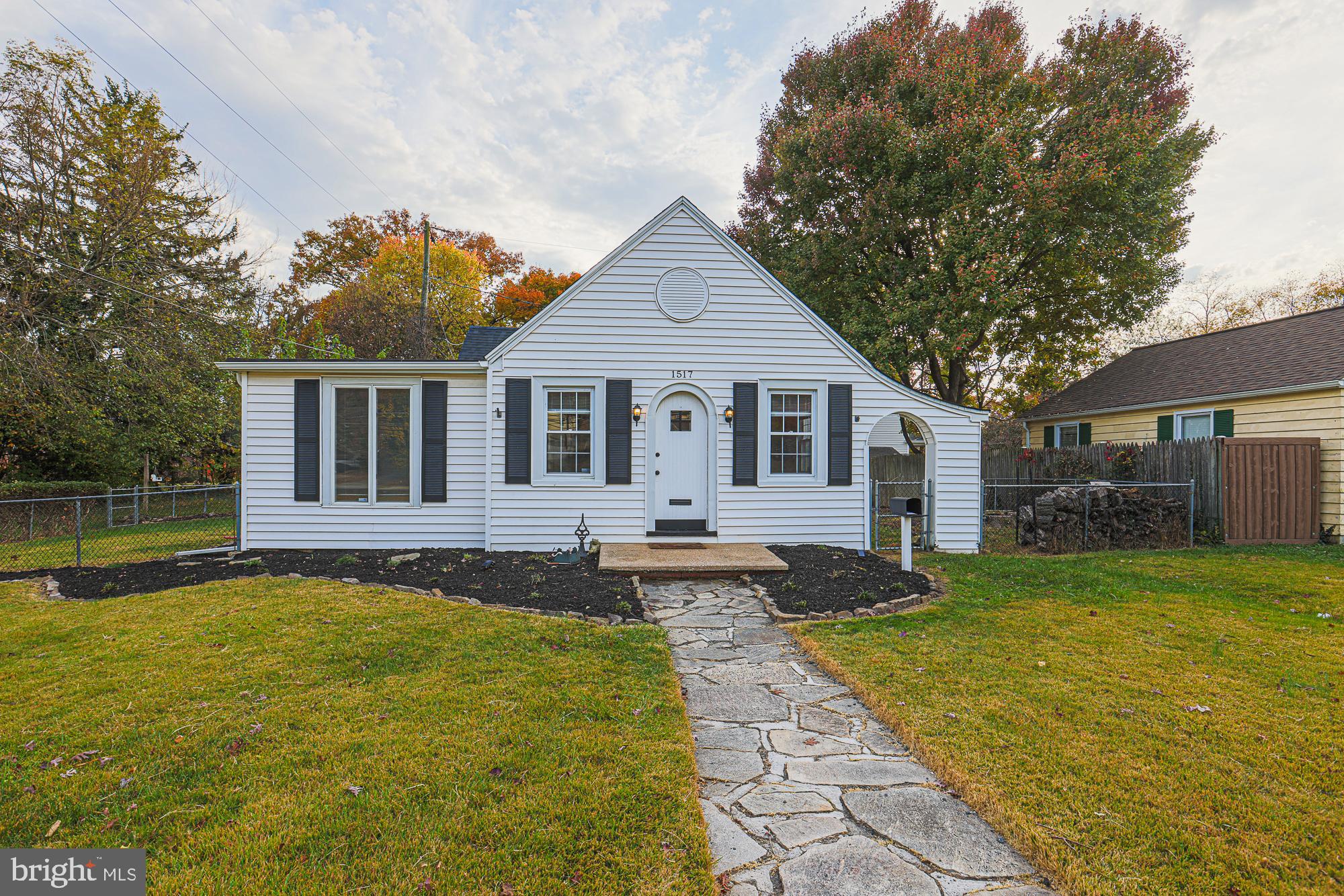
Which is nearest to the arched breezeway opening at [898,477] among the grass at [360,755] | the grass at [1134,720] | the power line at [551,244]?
the grass at [1134,720]

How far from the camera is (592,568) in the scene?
6.85 metres

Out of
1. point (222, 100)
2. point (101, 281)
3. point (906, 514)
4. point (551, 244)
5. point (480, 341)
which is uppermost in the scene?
point (551, 244)

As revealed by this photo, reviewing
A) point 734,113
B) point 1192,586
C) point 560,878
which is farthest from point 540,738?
point 734,113

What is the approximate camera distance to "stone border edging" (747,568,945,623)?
526 cm

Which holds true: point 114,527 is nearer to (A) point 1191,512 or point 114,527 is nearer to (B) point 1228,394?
(A) point 1191,512

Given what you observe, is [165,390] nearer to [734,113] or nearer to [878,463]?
[734,113]

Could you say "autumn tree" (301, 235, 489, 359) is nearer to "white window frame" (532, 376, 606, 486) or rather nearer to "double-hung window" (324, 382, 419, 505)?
"double-hung window" (324, 382, 419, 505)

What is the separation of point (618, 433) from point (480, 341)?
4.01m

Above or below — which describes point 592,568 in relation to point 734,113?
below

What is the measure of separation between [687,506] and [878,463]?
10.6 m

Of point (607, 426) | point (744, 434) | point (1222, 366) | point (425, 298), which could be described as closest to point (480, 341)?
point (607, 426)

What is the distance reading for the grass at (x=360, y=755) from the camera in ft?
6.68

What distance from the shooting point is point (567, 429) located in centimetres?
829

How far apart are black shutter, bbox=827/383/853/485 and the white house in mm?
26
